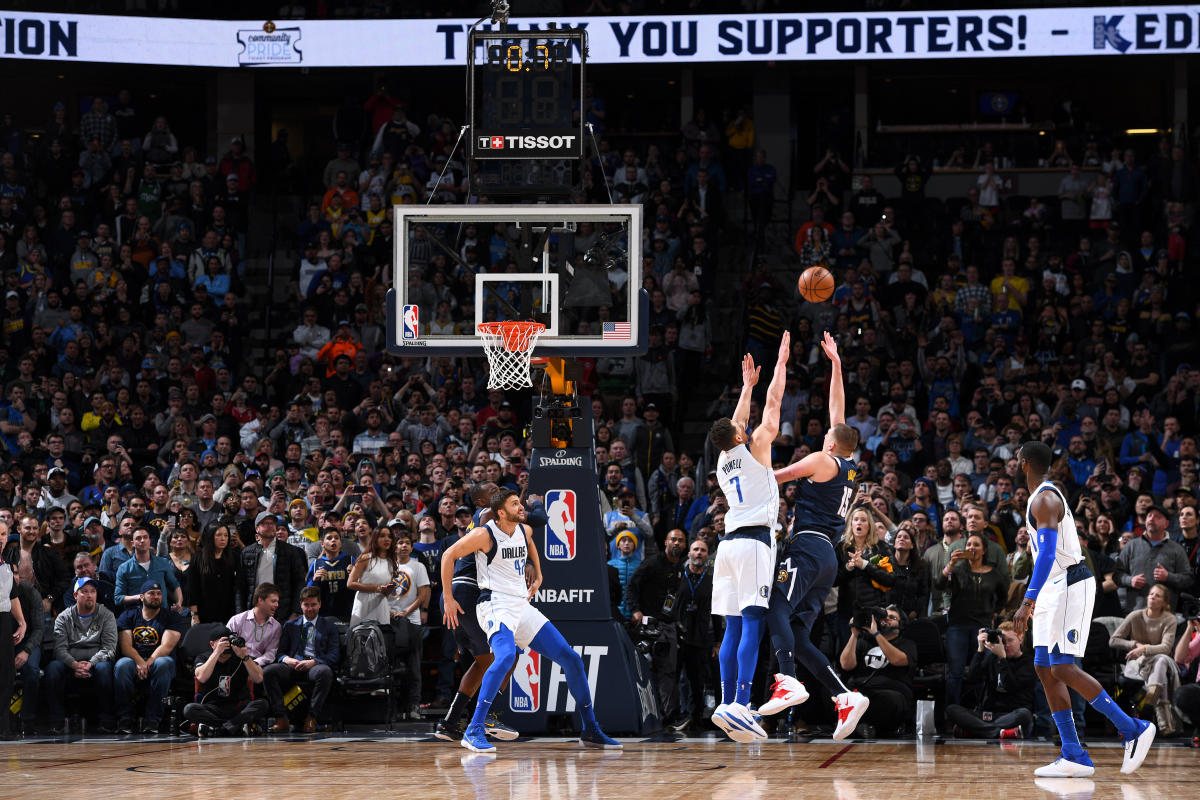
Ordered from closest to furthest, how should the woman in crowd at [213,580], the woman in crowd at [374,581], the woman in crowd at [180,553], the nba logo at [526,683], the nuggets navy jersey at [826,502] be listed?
the nuggets navy jersey at [826,502] < the nba logo at [526,683] < the woman in crowd at [374,581] < the woman in crowd at [213,580] < the woman in crowd at [180,553]

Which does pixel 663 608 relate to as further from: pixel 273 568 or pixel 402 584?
pixel 273 568

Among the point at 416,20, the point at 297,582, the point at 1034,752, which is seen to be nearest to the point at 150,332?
the point at 416,20

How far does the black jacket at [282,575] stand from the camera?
47.1 ft

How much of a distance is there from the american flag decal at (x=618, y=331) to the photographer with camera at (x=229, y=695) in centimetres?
418

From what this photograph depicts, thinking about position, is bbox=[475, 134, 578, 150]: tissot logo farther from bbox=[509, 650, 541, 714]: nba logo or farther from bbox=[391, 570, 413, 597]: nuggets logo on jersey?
bbox=[391, 570, 413, 597]: nuggets logo on jersey

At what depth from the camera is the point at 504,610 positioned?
36.6 feet

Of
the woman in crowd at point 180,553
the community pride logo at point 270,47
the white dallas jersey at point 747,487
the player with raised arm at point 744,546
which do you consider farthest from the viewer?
the community pride logo at point 270,47

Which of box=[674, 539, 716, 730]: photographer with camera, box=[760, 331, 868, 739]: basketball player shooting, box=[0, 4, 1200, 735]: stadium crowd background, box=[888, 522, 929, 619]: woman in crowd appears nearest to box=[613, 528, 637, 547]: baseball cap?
box=[0, 4, 1200, 735]: stadium crowd background

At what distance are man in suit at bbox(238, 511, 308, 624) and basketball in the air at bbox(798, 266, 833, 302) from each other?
5.29m

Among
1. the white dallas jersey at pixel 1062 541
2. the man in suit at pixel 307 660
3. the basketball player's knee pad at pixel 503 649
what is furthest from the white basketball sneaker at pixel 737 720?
the man in suit at pixel 307 660

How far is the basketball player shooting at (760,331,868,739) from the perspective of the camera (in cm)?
1059

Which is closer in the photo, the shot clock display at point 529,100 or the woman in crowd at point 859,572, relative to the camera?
the shot clock display at point 529,100

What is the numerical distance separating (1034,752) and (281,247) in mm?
15331

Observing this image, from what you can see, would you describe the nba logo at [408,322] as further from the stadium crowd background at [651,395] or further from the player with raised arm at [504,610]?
the stadium crowd background at [651,395]
